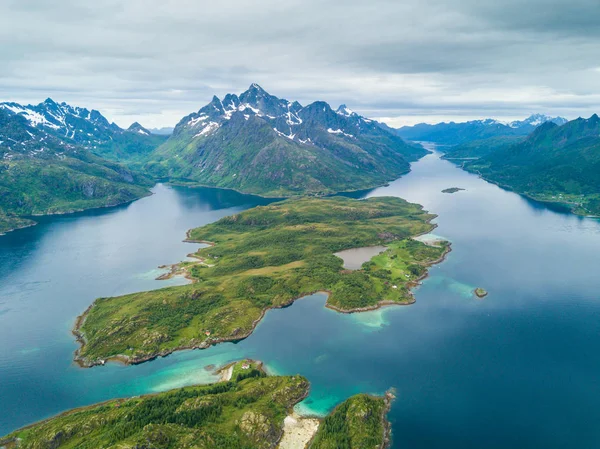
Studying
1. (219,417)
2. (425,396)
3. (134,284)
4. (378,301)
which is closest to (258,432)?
(219,417)

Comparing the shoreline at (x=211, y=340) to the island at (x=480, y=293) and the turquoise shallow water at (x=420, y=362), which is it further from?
the island at (x=480, y=293)

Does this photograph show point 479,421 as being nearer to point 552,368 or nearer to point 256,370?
point 552,368

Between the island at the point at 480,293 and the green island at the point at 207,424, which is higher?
the island at the point at 480,293

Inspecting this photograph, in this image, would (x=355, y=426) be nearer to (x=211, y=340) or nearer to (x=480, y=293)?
(x=211, y=340)

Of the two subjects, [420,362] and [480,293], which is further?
[480,293]

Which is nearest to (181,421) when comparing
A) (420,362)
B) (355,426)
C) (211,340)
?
(211,340)

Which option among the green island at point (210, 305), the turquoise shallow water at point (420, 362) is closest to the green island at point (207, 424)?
the turquoise shallow water at point (420, 362)

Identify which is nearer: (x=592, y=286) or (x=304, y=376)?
(x=304, y=376)
